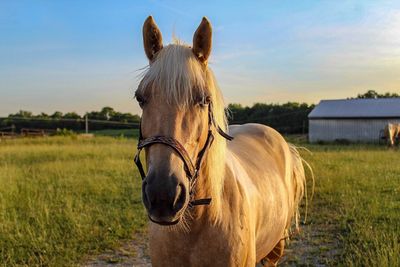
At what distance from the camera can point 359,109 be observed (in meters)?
28.7

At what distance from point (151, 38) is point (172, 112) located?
1.73 feet

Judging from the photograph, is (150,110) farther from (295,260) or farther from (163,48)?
(295,260)

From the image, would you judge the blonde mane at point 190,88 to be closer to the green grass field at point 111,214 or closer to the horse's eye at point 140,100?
the horse's eye at point 140,100

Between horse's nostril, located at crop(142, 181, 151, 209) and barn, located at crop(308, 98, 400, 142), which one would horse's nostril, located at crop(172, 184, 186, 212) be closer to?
horse's nostril, located at crop(142, 181, 151, 209)

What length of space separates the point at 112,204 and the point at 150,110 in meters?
5.19

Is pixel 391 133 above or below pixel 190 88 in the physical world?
below

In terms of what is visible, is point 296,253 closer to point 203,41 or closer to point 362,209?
point 362,209

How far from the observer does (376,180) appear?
8.06 m

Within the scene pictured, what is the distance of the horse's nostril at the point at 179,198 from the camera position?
4.86 feet

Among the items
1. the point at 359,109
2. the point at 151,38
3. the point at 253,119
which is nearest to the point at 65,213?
the point at 151,38

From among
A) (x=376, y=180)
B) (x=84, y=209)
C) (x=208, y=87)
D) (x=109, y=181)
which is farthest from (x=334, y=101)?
(x=208, y=87)

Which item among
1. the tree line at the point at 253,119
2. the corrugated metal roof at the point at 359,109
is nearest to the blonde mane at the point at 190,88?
the corrugated metal roof at the point at 359,109

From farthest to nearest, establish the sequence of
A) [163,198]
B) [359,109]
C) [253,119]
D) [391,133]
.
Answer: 1. [253,119]
2. [359,109]
3. [391,133]
4. [163,198]

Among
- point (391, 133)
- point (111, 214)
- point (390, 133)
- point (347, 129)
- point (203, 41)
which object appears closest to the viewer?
point (203, 41)
